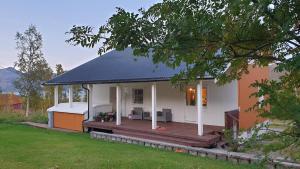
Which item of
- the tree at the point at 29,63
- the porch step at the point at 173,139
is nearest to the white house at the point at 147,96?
the porch step at the point at 173,139

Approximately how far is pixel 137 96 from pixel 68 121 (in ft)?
14.3

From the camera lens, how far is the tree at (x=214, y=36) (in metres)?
2.07

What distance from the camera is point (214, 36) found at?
2.25 m

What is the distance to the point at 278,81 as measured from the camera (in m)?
2.72

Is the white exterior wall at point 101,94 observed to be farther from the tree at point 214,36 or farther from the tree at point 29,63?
the tree at point 214,36

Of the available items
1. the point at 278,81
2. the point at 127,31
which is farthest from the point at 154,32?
the point at 278,81

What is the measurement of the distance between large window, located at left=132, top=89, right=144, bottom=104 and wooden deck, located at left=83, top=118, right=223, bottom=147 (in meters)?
2.77

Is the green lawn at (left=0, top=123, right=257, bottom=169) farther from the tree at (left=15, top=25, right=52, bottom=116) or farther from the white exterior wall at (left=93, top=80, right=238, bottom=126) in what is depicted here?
the tree at (left=15, top=25, right=52, bottom=116)

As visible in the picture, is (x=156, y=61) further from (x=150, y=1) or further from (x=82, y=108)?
(x=82, y=108)

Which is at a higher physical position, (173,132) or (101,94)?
(101,94)

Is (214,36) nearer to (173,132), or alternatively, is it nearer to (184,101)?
(173,132)

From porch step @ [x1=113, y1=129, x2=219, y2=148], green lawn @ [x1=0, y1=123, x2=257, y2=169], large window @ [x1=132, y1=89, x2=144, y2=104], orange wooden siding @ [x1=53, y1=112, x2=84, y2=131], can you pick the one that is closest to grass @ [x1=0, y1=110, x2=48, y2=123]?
orange wooden siding @ [x1=53, y1=112, x2=84, y2=131]

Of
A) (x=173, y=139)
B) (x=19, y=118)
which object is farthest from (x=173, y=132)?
(x=19, y=118)

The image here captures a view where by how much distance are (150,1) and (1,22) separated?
865 inches
